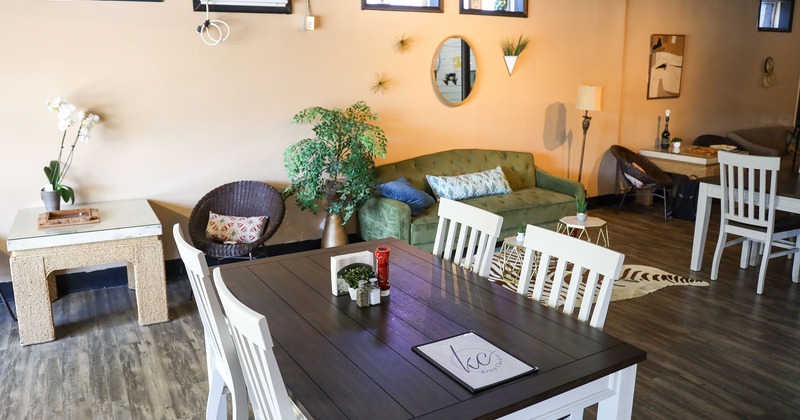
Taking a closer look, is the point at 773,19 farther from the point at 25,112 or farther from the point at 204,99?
the point at 25,112

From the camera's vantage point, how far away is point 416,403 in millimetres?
1595

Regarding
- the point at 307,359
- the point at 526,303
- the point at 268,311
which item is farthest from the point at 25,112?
the point at 526,303

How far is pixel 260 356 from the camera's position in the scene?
156 centimetres

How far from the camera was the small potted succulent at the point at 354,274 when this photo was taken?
226cm

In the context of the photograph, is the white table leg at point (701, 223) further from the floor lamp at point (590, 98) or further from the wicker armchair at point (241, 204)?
the wicker armchair at point (241, 204)

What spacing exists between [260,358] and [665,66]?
695 cm

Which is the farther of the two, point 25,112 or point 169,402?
point 25,112

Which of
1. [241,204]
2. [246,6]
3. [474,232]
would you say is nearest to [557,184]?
[241,204]

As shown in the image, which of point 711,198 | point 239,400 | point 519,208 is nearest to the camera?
point 239,400

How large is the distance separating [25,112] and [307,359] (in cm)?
343

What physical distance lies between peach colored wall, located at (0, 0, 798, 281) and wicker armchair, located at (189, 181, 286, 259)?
7.3 inches

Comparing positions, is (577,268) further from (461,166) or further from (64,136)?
Answer: (64,136)

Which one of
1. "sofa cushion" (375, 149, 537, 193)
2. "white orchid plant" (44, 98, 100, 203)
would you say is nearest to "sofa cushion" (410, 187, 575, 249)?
"sofa cushion" (375, 149, 537, 193)

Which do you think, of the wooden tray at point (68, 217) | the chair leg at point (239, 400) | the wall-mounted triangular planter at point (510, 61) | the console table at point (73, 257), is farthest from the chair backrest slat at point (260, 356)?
the wall-mounted triangular planter at point (510, 61)
